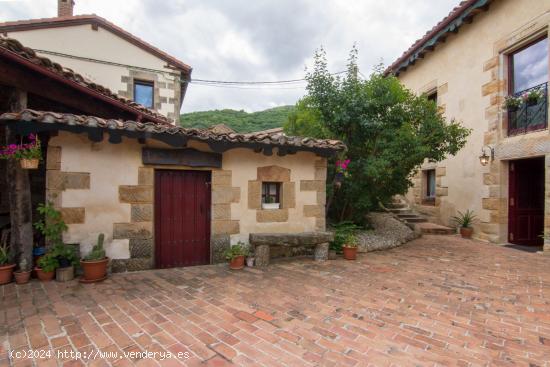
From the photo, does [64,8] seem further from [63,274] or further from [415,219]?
[415,219]

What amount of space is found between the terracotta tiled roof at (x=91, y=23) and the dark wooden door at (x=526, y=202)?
10530 millimetres

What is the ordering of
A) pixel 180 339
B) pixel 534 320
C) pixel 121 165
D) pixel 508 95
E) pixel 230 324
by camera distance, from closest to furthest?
pixel 180 339
pixel 230 324
pixel 534 320
pixel 121 165
pixel 508 95

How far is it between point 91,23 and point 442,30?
10944 millimetres

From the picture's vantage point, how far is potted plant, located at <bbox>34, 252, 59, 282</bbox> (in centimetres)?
382

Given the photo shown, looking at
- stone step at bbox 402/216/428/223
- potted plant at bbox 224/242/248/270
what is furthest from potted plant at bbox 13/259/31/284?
stone step at bbox 402/216/428/223

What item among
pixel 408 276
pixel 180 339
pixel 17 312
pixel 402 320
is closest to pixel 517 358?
pixel 402 320

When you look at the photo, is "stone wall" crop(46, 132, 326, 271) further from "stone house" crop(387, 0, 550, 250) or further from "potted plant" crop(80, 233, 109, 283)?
"stone house" crop(387, 0, 550, 250)

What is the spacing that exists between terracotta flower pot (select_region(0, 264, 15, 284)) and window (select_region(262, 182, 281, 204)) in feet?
12.9

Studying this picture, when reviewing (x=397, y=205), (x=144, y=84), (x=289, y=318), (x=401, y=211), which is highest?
(x=144, y=84)

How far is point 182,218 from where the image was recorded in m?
4.81

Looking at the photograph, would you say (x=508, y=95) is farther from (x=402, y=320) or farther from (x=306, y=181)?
(x=402, y=320)

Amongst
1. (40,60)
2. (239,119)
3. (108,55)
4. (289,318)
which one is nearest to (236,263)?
(289,318)

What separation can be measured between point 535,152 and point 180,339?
26.7ft

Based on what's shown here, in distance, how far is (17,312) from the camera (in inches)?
114
